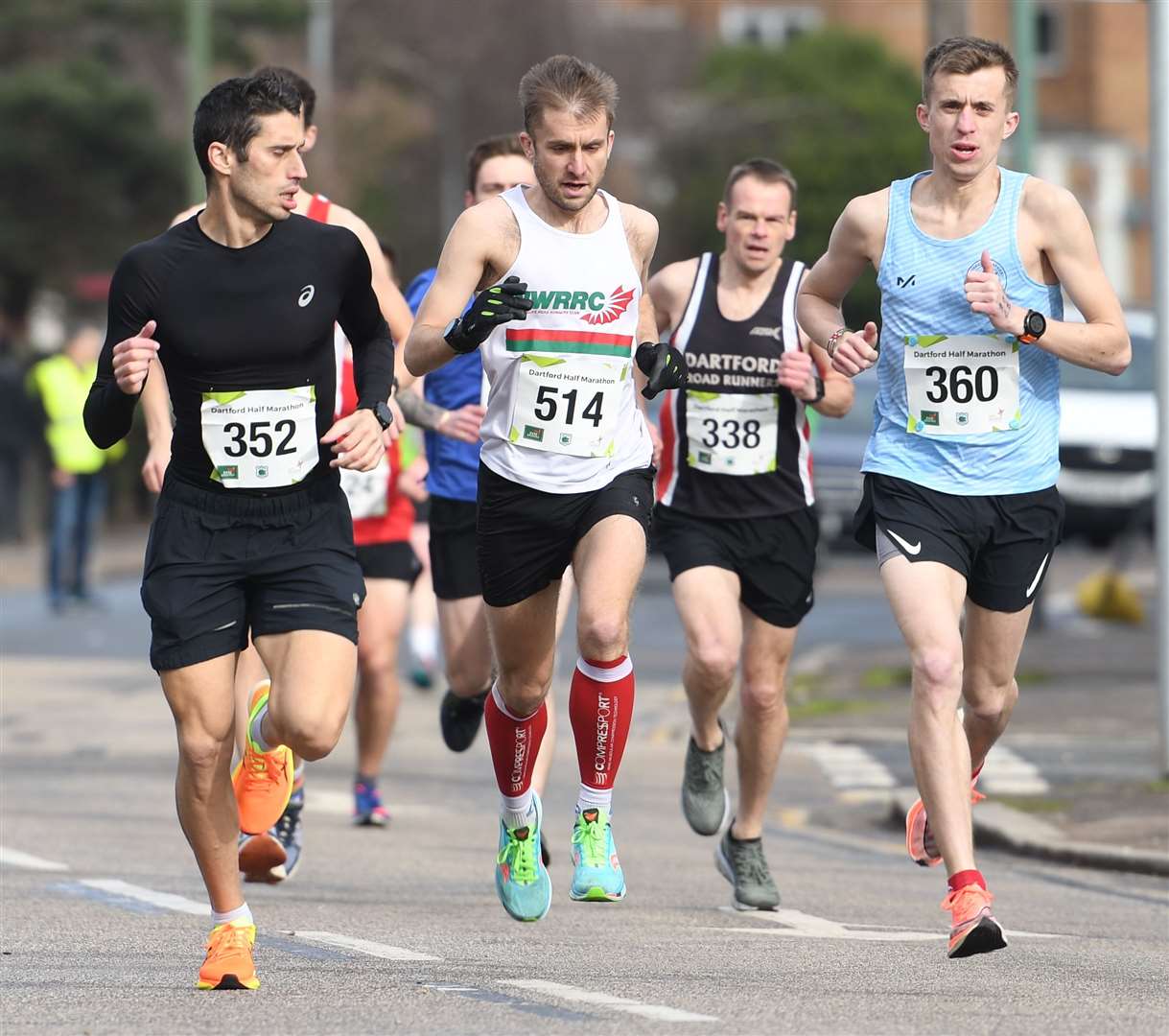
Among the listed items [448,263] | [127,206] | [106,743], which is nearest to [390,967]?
[448,263]

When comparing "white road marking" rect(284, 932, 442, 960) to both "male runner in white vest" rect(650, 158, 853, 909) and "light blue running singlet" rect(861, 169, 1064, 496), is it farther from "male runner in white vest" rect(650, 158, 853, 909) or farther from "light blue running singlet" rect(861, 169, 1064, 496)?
"light blue running singlet" rect(861, 169, 1064, 496)

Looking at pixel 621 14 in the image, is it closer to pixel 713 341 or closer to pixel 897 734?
pixel 897 734

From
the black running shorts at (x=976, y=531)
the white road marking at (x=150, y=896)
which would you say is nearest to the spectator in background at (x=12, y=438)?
the white road marking at (x=150, y=896)

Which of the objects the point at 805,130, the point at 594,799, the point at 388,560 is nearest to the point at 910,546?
the point at 594,799

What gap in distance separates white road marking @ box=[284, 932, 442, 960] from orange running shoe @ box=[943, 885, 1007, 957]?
140cm

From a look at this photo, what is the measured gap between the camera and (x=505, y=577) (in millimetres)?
7441

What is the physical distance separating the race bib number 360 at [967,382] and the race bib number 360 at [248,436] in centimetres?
177

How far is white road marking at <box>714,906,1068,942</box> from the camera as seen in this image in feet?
25.4

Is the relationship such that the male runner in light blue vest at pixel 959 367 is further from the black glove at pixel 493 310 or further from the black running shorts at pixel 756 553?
the black running shorts at pixel 756 553

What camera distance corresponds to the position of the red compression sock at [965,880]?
22.2 ft

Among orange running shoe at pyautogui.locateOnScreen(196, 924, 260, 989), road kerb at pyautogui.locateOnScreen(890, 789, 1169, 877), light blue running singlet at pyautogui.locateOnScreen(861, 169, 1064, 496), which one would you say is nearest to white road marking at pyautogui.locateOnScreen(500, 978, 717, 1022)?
orange running shoe at pyautogui.locateOnScreen(196, 924, 260, 989)

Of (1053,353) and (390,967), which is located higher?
(1053,353)

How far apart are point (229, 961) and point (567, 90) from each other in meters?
2.46

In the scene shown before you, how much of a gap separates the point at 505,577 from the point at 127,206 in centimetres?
3814
